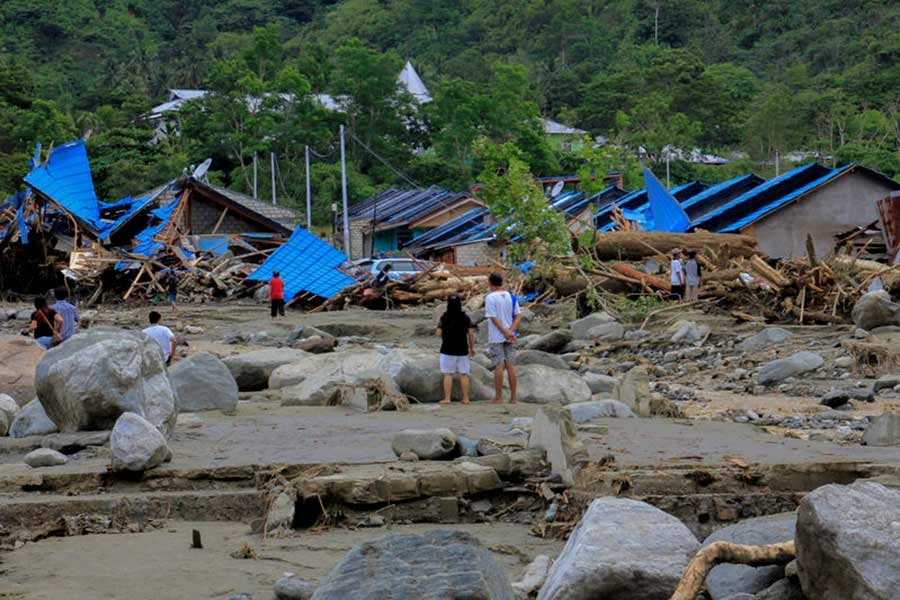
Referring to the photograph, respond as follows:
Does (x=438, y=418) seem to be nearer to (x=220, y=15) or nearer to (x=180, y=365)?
(x=180, y=365)

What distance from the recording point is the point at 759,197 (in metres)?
31.2

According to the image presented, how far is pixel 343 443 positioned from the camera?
959 cm

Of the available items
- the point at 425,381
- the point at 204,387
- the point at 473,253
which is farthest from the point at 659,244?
the point at 473,253

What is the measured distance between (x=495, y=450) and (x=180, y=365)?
15.5 ft

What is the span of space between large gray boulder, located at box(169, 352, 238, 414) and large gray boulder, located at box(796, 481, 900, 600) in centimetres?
770

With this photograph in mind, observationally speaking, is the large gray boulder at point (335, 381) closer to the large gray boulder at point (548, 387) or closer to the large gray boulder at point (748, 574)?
the large gray boulder at point (548, 387)

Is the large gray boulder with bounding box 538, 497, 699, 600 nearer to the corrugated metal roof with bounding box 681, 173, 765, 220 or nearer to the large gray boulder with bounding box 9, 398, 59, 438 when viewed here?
the large gray boulder with bounding box 9, 398, 59, 438

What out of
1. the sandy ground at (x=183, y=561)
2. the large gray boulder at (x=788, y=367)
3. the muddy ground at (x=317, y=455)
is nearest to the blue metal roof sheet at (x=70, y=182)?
the muddy ground at (x=317, y=455)

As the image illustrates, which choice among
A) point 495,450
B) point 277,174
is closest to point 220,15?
point 277,174

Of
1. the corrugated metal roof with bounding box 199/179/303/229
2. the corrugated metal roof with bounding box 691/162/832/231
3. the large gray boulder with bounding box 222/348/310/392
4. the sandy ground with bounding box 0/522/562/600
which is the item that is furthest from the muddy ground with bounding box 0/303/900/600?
the corrugated metal roof with bounding box 199/179/303/229

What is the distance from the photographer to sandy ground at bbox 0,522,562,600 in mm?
6012

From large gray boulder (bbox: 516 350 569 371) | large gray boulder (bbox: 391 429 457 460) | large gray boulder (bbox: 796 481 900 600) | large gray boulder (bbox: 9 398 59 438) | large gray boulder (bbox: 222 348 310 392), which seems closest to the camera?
large gray boulder (bbox: 796 481 900 600)

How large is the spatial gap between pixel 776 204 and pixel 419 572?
87.9 feet

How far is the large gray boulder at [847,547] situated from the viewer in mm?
4352
